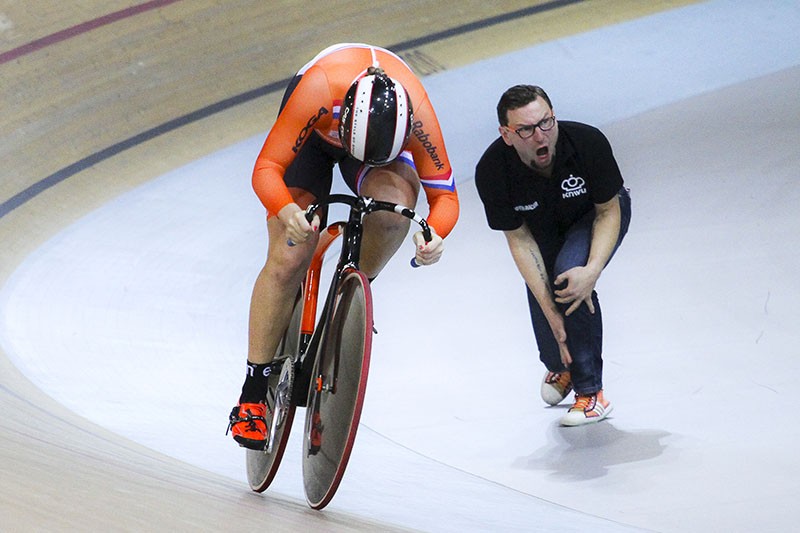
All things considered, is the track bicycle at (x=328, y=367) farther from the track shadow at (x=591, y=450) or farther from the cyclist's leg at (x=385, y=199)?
the track shadow at (x=591, y=450)

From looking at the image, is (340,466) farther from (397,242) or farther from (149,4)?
(149,4)

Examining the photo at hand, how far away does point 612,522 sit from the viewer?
8.89ft

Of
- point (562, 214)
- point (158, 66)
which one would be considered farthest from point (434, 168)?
point (158, 66)

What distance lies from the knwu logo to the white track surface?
763 mm

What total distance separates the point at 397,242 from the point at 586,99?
370 centimetres

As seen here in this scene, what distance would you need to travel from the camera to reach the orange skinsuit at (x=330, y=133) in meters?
2.59

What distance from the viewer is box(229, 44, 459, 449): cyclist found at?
242cm

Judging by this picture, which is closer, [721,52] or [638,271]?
[638,271]

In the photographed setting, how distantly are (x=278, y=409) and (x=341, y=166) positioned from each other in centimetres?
65

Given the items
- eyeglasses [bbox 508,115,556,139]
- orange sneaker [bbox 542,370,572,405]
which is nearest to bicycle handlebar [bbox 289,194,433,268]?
eyeglasses [bbox 508,115,556,139]

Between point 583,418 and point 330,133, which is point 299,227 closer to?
point 330,133

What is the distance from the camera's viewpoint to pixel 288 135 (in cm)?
260

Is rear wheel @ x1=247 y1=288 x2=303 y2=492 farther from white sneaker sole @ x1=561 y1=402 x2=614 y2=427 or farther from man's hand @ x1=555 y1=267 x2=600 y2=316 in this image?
white sneaker sole @ x1=561 y1=402 x2=614 y2=427

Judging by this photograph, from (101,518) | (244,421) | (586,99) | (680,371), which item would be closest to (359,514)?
(244,421)
